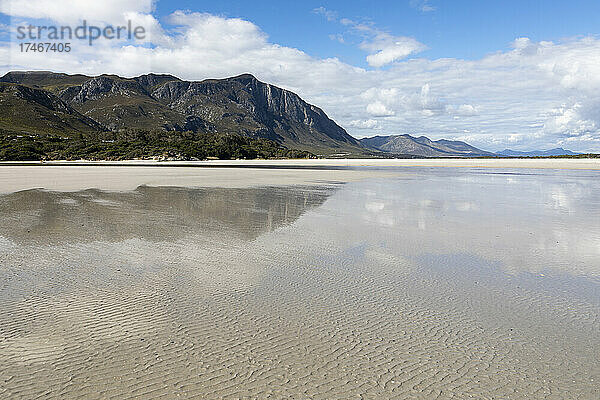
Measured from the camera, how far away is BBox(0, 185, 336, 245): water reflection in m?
12.0

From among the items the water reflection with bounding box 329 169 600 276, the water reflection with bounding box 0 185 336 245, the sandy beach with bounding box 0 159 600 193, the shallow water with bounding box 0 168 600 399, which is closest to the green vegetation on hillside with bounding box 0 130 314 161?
the sandy beach with bounding box 0 159 600 193

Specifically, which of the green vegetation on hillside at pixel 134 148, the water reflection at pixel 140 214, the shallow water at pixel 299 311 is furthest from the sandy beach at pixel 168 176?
the green vegetation on hillside at pixel 134 148

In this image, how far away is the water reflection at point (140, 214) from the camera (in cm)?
1201

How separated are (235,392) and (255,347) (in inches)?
37.9

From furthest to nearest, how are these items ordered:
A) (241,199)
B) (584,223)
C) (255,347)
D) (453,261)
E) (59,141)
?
(59,141) → (241,199) → (584,223) → (453,261) → (255,347)

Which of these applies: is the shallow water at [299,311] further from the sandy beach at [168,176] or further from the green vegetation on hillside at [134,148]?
the green vegetation on hillside at [134,148]

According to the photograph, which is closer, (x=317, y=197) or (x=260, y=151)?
(x=317, y=197)

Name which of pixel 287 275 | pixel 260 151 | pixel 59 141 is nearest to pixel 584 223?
pixel 287 275

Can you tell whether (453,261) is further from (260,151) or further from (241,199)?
(260,151)

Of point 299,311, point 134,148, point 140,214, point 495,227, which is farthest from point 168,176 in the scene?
point 134,148

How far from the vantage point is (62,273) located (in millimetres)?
8031

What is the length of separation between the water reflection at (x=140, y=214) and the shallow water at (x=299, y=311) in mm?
188

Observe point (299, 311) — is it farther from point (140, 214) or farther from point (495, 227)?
point (140, 214)

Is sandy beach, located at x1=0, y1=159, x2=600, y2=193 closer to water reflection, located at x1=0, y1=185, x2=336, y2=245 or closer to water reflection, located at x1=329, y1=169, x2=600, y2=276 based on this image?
water reflection, located at x1=0, y1=185, x2=336, y2=245
